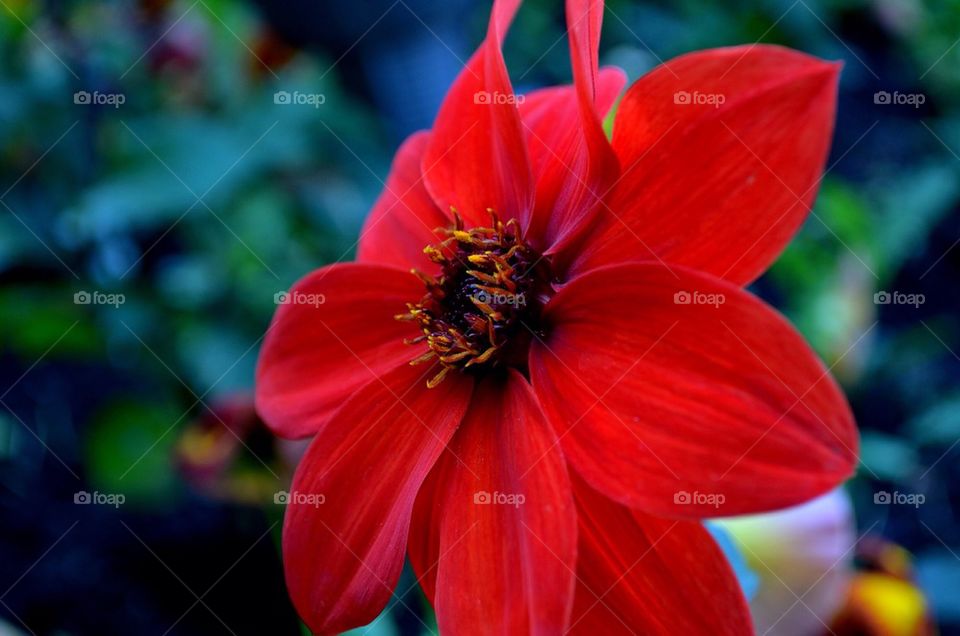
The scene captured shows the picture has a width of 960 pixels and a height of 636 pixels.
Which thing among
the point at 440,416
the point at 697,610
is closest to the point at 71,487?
the point at 440,416

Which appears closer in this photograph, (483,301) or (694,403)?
(694,403)

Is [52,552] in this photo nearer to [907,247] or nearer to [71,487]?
[71,487]

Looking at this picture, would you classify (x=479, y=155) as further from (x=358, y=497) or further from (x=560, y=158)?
(x=358, y=497)

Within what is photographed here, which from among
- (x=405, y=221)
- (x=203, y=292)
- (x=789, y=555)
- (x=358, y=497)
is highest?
(x=405, y=221)

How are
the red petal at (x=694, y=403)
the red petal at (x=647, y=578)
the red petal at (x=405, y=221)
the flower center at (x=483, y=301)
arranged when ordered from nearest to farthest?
the red petal at (x=694, y=403) → the red petal at (x=647, y=578) → the flower center at (x=483, y=301) → the red petal at (x=405, y=221)

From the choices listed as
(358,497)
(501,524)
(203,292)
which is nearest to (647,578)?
(501,524)

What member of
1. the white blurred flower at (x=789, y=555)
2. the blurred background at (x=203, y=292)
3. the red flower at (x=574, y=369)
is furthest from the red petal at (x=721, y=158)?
the blurred background at (x=203, y=292)

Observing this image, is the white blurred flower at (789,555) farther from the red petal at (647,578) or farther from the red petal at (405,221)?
the red petal at (405,221)

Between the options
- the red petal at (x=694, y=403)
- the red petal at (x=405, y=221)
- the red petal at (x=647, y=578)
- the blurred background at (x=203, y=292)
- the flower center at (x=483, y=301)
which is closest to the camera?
the red petal at (x=694, y=403)

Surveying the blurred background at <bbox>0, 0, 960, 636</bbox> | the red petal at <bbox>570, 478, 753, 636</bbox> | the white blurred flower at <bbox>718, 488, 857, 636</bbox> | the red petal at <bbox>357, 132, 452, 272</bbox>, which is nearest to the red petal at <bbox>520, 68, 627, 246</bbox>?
the red petal at <bbox>357, 132, 452, 272</bbox>
